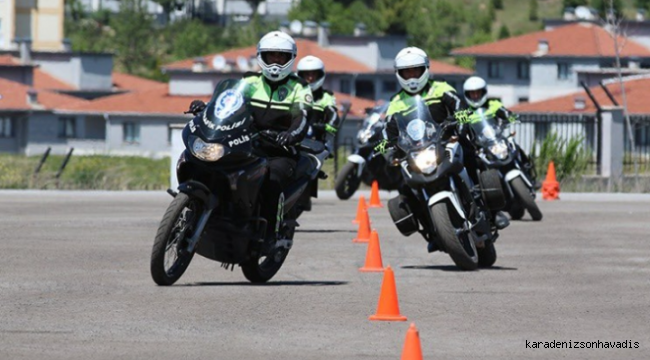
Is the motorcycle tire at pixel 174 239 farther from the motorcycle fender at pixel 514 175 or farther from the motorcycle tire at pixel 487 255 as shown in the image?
the motorcycle fender at pixel 514 175

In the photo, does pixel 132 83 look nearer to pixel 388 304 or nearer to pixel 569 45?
pixel 569 45

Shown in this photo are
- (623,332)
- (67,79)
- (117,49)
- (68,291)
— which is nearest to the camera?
(623,332)

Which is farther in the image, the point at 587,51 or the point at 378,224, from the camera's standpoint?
the point at 587,51

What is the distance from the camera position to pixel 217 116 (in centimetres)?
1393

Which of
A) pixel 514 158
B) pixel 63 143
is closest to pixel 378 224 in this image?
pixel 514 158

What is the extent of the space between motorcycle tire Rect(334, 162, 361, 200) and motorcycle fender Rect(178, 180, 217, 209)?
1524cm

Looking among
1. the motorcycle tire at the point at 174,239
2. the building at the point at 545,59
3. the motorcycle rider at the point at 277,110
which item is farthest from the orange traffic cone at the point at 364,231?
the building at the point at 545,59

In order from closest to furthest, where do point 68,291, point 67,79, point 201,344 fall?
point 201,344 → point 68,291 → point 67,79

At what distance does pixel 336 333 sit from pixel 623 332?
189cm

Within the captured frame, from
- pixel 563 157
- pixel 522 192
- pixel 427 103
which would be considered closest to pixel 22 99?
pixel 563 157

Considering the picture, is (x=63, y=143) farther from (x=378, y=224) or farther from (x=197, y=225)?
(x=197, y=225)

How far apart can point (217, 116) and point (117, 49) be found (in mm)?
131325

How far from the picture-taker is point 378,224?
23281 millimetres

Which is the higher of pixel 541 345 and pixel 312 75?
pixel 312 75
